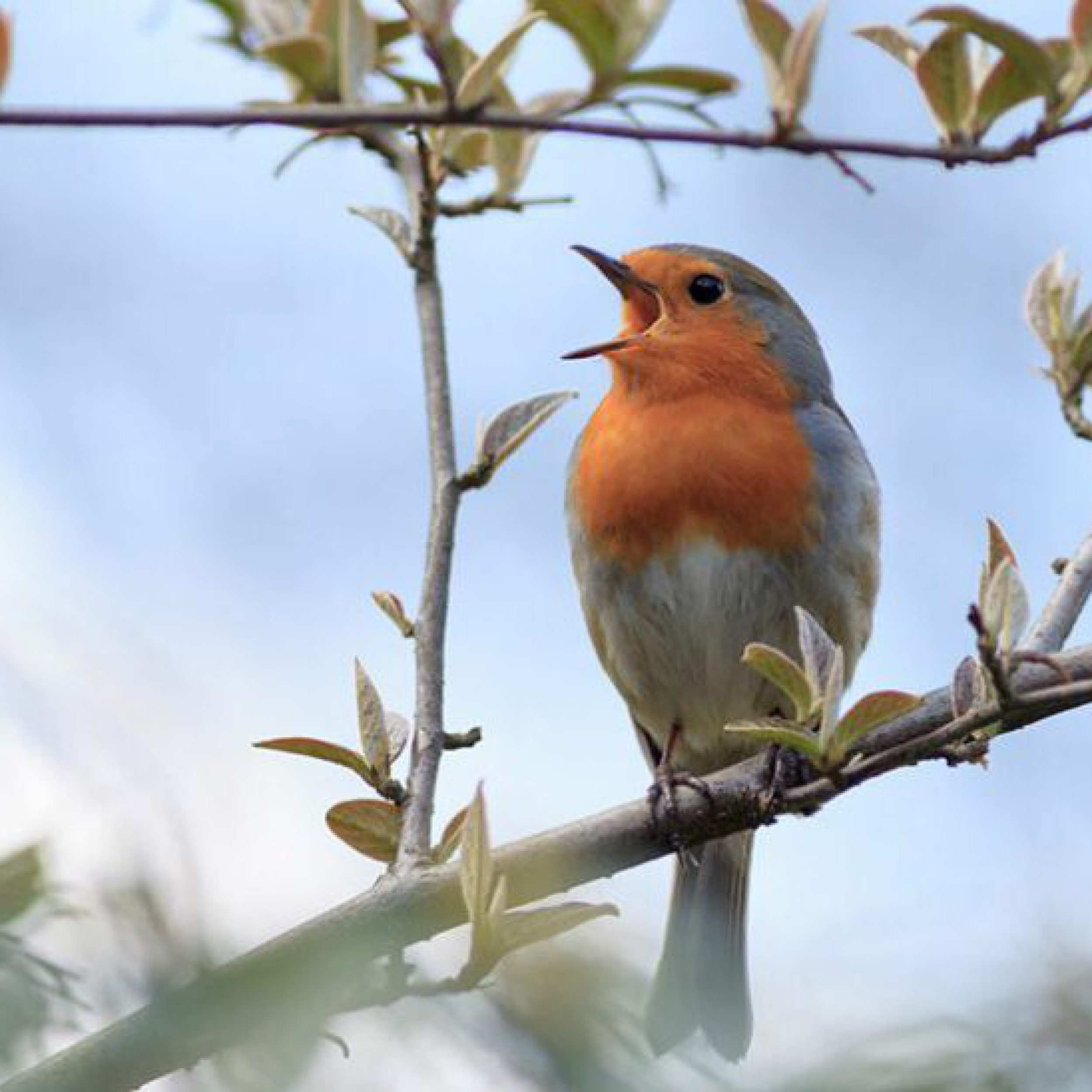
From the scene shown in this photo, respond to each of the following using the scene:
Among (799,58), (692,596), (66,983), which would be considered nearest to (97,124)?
(66,983)

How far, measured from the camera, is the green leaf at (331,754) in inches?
94.4

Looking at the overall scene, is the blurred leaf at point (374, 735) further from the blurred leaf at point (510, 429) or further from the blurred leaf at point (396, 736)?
the blurred leaf at point (510, 429)

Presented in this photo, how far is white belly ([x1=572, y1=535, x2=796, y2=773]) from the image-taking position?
4.00 meters

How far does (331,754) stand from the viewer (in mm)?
2506

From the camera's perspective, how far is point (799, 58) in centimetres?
180

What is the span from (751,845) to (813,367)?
1341 millimetres

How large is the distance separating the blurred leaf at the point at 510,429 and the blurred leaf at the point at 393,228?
318 millimetres

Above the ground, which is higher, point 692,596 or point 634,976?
point 634,976

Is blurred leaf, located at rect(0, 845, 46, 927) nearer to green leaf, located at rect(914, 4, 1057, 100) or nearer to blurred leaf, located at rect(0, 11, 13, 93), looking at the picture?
blurred leaf, located at rect(0, 11, 13, 93)

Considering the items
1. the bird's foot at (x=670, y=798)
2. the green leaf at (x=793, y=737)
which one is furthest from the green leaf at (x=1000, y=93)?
the bird's foot at (x=670, y=798)

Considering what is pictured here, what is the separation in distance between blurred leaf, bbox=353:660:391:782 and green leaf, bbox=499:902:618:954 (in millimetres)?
545

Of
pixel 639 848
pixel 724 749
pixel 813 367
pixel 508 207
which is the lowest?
pixel 724 749

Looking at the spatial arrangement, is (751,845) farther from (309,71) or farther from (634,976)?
(634,976)

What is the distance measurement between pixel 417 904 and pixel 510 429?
1.01 meters
